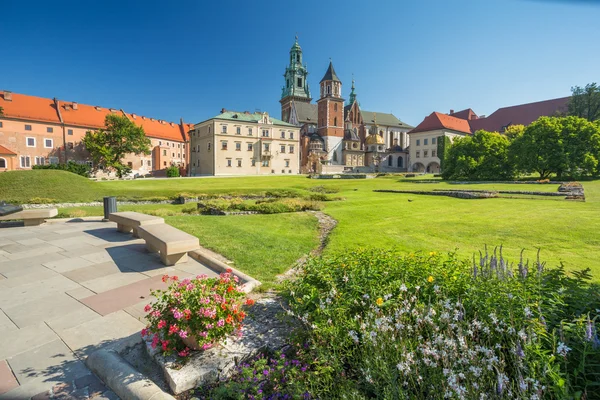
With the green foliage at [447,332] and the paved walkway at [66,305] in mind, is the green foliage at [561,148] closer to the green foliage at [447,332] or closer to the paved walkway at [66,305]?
the green foliage at [447,332]

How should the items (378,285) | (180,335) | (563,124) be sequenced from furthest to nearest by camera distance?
(563,124) → (378,285) → (180,335)

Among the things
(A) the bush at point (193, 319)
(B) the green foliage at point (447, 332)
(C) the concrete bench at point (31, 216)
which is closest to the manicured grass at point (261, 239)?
(A) the bush at point (193, 319)

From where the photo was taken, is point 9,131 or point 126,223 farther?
point 9,131

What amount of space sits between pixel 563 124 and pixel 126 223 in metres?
44.1

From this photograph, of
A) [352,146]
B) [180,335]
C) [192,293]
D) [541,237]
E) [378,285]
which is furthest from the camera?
[352,146]

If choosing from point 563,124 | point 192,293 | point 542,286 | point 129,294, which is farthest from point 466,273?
point 563,124

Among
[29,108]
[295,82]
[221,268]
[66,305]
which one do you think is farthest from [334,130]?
[66,305]

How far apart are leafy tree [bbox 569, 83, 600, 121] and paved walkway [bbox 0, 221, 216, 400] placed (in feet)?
236

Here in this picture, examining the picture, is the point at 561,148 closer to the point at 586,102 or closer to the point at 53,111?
the point at 586,102

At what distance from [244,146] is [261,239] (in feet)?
184

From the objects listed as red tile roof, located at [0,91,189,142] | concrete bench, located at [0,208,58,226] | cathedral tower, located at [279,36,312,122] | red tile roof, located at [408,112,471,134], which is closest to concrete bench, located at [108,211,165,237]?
concrete bench, located at [0,208,58,226]

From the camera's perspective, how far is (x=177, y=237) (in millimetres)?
6609

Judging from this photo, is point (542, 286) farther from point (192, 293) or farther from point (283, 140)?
point (283, 140)

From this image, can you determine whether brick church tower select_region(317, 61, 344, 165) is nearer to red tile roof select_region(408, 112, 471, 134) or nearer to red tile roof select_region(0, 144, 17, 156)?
red tile roof select_region(408, 112, 471, 134)
